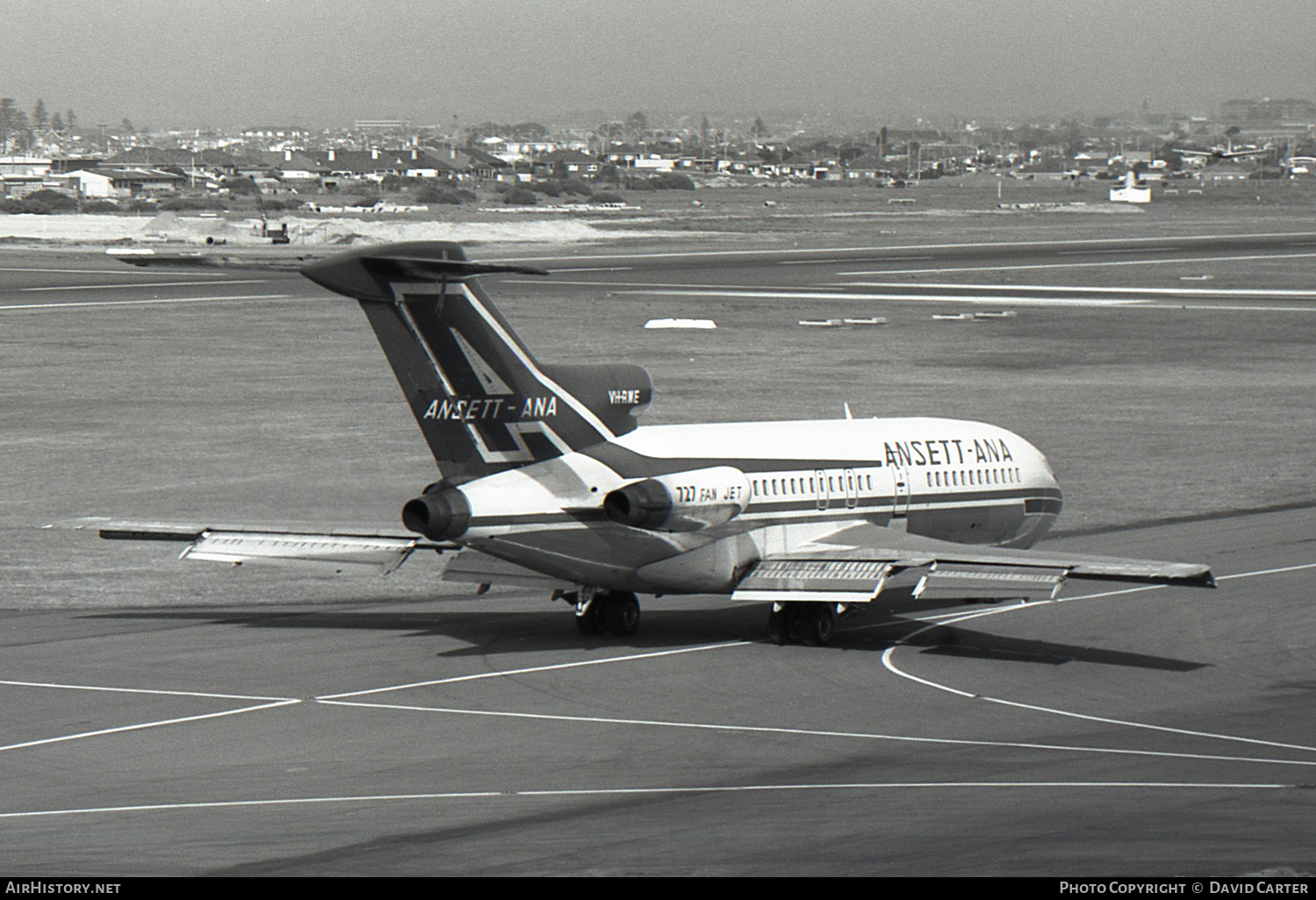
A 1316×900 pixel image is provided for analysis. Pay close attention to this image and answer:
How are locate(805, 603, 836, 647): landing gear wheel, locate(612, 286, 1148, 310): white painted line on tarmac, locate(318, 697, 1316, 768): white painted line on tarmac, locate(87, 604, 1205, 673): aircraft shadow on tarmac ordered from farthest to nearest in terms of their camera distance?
locate(612, 286, 1148, 310): white painted line on tarmac
locate(805, 603, 836, 647): landing gear wheel
locate(87, 604, 1205, 673): aircraft shadow on tarmac
locate(318, 697, 1316, 768): white painted line on tarmac

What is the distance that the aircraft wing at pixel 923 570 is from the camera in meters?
28.8

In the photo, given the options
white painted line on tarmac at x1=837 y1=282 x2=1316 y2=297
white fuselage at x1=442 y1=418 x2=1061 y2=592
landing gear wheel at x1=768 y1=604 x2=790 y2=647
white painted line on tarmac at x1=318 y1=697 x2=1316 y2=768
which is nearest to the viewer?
white painted line on tarmac at x1=318 y1=697 x2=1316 y2=768

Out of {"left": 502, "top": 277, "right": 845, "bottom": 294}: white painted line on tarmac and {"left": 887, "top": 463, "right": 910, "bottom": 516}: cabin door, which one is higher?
{"left": 887, "top": 463, "right": 910, "bottom": 516}: cabin door

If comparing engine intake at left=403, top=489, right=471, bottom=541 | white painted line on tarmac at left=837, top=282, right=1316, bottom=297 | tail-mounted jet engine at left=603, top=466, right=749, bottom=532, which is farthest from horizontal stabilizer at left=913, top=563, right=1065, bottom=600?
white painted line on tarmac at left=837, top=282, right=1316, bottom=297

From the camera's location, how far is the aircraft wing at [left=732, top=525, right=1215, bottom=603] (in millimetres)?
28750

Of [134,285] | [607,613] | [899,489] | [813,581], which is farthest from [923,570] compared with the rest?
[134,285]

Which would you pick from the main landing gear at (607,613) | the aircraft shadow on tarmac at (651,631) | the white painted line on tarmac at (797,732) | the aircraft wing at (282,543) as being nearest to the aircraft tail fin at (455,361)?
the aircraft wing at (282,543)

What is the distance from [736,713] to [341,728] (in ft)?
20.4

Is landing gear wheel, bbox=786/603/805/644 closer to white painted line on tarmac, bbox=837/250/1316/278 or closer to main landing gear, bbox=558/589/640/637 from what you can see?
main landing gear, bbox=558/589/640/637

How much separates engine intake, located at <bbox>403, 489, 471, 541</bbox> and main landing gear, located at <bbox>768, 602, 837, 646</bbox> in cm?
667

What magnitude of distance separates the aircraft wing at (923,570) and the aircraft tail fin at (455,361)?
15.1 ft
